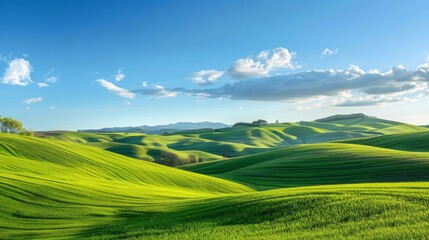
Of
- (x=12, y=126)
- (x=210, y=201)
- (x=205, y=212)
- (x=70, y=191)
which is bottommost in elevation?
(x=210, y=201)

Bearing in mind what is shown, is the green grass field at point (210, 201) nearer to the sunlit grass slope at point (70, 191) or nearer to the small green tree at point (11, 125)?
the sunlit grass slope at point (70, 191)

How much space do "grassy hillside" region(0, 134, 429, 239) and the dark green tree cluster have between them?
77.0m

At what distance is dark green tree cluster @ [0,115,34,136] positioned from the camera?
10681cm

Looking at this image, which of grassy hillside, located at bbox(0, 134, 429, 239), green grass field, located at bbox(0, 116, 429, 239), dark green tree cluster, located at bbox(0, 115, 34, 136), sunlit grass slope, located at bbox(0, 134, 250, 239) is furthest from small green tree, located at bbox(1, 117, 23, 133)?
grassy hillside, located at bbox(0, 134, 429, 239)

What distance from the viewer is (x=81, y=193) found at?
91.5ft

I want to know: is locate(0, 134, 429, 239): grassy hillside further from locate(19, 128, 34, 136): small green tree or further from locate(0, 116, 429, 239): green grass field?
locate(19, 128, 34, 136): small green tree

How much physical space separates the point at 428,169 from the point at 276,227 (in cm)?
3555

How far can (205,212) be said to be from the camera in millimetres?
19078

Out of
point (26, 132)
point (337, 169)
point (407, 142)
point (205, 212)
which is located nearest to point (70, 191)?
point (205, 212)

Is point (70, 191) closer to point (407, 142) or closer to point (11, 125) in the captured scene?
point (407, 142)

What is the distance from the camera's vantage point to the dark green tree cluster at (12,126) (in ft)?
350

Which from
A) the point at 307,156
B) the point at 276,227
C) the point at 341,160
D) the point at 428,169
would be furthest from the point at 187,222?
the point at 307,156

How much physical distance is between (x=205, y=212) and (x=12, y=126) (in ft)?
345

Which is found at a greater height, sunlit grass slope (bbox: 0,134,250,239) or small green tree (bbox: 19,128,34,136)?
small green tree (bbox: 19,128,34,136)
